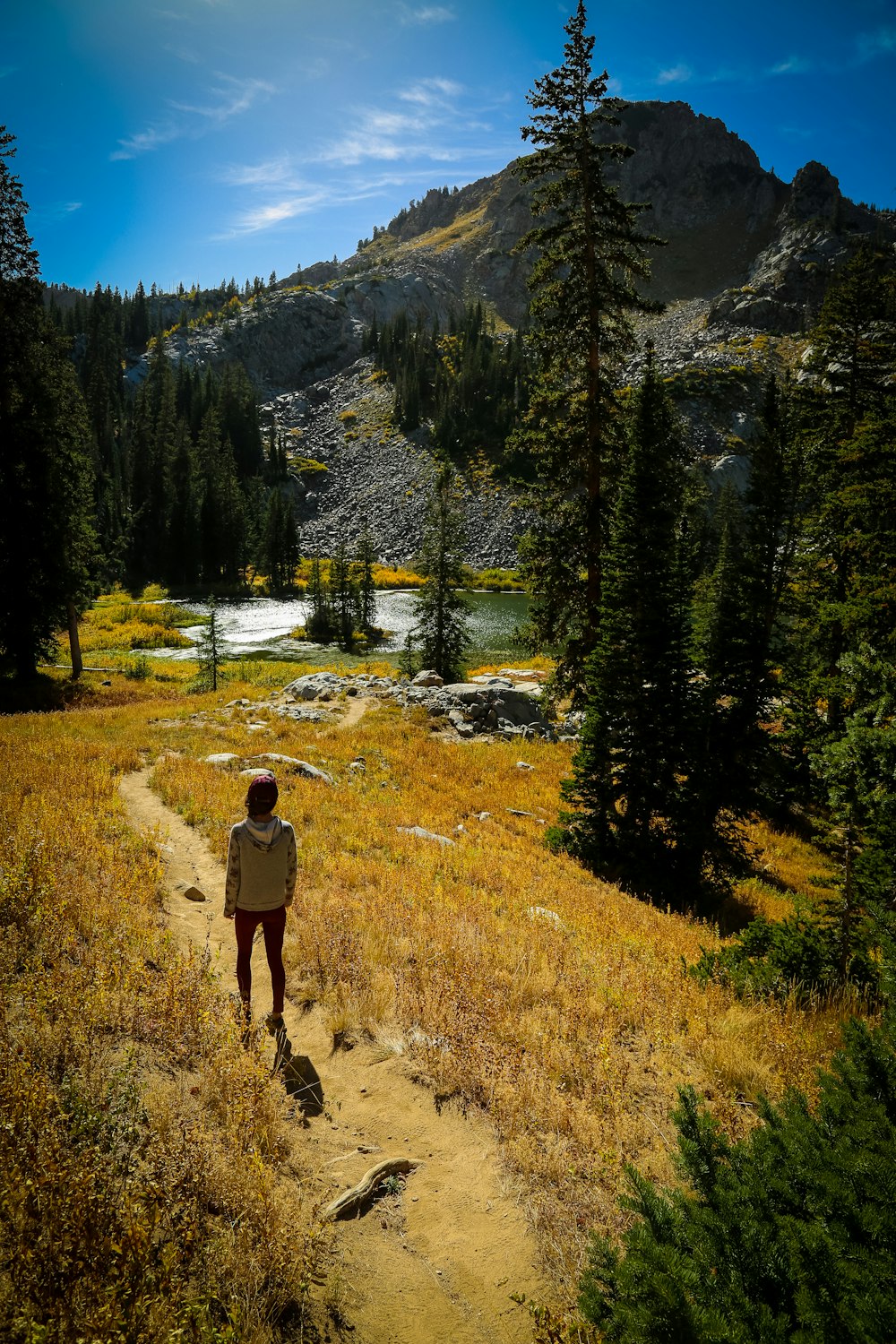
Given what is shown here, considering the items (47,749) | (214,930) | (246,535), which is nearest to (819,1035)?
(214,930)

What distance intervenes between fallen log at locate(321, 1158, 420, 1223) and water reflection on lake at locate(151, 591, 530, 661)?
3522 centimetres

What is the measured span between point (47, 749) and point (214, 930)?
8661mm

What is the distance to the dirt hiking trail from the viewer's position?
3.22m

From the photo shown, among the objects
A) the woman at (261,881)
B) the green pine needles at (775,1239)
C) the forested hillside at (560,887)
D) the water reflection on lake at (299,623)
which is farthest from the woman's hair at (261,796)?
the water reflection on lake at (299,623)

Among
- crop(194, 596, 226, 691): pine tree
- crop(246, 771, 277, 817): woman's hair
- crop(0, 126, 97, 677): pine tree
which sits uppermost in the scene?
crop(0, 126, 97, 677): pine tree

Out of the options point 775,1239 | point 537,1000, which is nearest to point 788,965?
point 537,1000

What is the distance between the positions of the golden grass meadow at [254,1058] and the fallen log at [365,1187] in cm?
17

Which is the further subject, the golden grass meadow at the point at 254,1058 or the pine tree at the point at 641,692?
the pine tree at the point at 641,692

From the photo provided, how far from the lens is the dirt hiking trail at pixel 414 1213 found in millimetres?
3217

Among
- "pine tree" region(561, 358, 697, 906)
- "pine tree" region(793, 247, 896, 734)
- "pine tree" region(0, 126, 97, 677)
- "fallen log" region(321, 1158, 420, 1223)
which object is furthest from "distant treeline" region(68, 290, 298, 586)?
"fallen log" region(321, 1158, 420, 1223)

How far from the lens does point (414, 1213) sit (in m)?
3.86

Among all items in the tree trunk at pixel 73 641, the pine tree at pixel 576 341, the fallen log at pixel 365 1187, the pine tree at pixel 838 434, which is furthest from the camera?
the tree trunk at pixel 73 641

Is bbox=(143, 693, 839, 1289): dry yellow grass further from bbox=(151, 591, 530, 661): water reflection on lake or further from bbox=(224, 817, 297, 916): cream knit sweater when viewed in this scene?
bbox=(151, 591, 530, 661): water reflection on lake

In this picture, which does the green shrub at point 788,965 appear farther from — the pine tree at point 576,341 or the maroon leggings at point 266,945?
the pine tree at point 576,341
